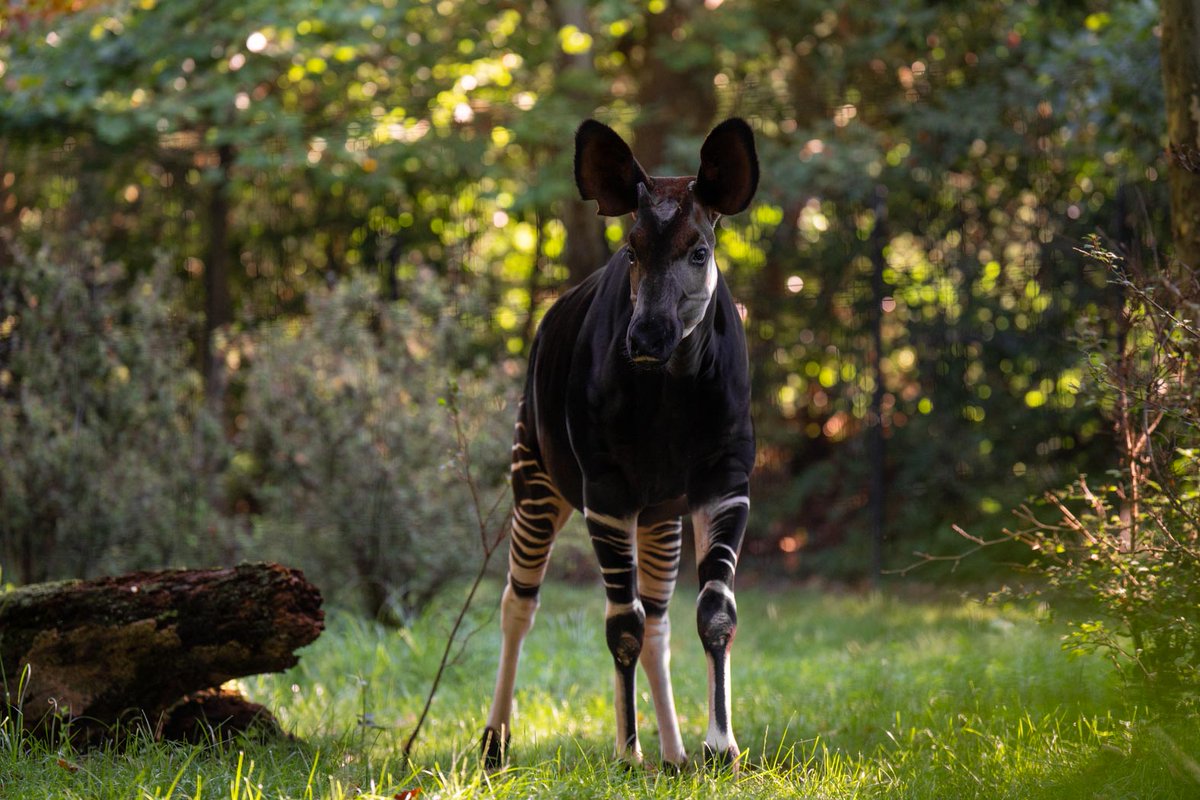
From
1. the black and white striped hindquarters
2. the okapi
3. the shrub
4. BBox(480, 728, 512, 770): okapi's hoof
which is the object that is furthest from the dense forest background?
the shrub

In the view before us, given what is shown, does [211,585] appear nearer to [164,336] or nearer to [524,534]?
[524,534]

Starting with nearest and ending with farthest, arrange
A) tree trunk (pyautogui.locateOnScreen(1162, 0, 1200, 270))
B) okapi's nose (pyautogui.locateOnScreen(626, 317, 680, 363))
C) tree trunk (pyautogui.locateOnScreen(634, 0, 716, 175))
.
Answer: okapi's nose (pyautogui.locateOnScreen(626, 317, 680, 363)) → tree trunk (pyautogui.locateOnScreen(1162, 0, 1200, 270)) → tree trunk (pyautogui.locateOnScreen(634, 0, 716, 175))

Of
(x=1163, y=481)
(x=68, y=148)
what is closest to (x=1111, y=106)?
(x=1163, y=481)

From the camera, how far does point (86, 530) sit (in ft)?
25.3

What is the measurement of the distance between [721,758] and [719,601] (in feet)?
1.55

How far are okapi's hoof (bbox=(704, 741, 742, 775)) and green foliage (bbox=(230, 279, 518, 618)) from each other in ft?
14.1

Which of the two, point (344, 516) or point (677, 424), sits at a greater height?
point (677, 424)

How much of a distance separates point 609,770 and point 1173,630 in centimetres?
176

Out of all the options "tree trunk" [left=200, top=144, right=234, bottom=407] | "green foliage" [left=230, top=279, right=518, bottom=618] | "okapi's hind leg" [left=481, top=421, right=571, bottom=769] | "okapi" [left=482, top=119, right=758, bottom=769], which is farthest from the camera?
"tree trunk" [left=200, top=144, right=234, bottom=407]

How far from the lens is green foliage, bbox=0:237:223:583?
7617mm

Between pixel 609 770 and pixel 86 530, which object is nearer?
pixel 609 770

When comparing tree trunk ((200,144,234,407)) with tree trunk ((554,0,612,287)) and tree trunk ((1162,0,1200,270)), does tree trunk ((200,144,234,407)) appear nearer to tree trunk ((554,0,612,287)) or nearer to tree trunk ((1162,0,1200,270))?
tree trunk ((554,0,612,287))

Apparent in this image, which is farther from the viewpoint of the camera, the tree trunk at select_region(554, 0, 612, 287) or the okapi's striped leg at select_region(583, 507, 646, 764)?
the tree trunk at select_region(554, 0, 612, 287)

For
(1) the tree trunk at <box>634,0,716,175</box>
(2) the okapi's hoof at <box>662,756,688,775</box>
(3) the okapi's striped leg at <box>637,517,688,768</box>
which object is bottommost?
(2) the okapi's hoof at <box>662,756,688,775</box>
